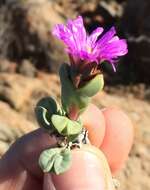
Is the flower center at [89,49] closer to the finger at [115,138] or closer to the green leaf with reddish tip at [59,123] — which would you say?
the green leaf with reddish tip at [59,123]

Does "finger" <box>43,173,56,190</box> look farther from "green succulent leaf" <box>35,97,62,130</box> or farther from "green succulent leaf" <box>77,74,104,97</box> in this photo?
"green succulent leaf" <box>77,74,104,97</box>

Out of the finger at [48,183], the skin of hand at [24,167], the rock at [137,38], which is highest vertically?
the finger at [48,183]

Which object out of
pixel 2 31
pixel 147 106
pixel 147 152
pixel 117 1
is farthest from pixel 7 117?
pixel 117 1

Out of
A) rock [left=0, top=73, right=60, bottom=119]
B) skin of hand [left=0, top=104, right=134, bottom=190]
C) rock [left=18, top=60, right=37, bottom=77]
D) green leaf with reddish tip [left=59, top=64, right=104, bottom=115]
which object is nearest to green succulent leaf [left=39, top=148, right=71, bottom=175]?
green leaf with reddish tip [left=59, top=64, right=104, bottom=115]

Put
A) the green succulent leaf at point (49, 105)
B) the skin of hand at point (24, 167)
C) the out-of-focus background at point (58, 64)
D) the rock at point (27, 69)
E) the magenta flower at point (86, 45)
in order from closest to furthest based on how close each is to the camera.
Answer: the magenta flower at point (86, 45), the green succulent leaf at point (49, 105), the skin of hand at point (24, 167), the out-of-focus background at point (58, 64), the rock at point (27, 69)

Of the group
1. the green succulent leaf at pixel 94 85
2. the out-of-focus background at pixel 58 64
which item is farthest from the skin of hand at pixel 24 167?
the out-of-focus background at pixel 58 64

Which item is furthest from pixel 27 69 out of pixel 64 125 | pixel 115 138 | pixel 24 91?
pixel 64 125
